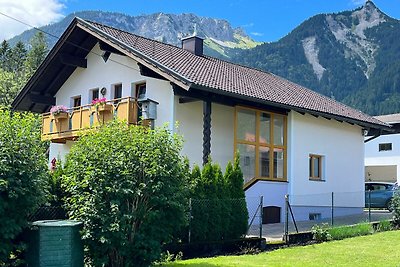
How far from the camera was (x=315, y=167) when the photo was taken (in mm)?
21484

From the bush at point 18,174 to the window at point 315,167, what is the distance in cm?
1385

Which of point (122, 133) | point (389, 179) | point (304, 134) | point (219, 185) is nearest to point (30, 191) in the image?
point (122, 133)

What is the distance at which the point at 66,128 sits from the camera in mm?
20469

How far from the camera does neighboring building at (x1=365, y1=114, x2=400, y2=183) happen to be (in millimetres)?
40500

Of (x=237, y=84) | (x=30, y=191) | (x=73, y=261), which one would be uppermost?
(x=237, y=84)

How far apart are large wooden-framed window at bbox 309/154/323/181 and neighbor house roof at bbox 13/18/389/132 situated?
1.81 meters

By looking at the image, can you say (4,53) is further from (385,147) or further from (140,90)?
(140,90)

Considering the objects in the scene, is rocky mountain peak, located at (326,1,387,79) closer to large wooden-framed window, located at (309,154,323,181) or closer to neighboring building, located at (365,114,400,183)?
neighboring building, located at (365,114,400,183)

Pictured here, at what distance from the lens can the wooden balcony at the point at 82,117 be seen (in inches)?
690

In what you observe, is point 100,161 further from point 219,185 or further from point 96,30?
point 96,30

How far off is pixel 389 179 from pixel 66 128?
97.5 feet

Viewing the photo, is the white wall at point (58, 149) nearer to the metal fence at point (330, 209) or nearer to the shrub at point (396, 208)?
the metal fence at point (330, 209)

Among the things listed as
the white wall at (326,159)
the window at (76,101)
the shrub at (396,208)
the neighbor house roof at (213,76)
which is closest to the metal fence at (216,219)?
the neighbor house roof at (213,76)

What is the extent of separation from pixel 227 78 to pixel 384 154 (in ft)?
83.3
